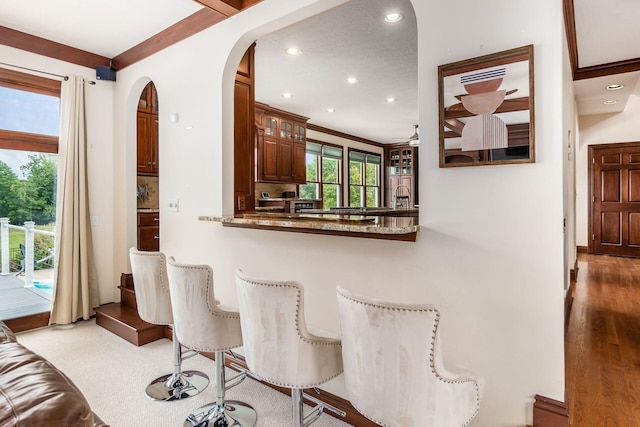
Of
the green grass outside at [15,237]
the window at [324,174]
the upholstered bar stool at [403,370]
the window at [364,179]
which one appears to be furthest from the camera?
the window at [364,179]

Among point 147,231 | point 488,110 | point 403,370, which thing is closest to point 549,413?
point 403,370

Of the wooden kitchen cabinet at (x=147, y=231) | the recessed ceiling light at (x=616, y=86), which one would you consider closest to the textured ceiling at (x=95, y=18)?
the wooden kitchen cabinet at (x=147, y=231)

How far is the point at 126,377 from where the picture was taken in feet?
9.06

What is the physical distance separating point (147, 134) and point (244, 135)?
1936mm

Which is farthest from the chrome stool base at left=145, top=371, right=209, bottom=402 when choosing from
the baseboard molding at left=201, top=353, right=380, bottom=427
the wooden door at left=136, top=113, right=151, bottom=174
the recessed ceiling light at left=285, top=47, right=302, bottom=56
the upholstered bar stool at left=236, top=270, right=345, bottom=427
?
the recessed ceiling light at left=285, top=47, right=302, bottom=56

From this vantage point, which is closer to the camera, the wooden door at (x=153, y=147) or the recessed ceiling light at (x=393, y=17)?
the recessed ceiling light at (x=393, y=17)

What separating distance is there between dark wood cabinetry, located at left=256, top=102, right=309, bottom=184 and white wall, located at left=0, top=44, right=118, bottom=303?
237cm

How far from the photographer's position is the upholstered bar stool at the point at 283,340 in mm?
1562

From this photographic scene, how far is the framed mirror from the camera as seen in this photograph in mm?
1645

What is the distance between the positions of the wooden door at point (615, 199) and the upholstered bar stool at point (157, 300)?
7.92 metres

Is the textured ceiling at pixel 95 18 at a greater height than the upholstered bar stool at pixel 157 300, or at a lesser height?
greater

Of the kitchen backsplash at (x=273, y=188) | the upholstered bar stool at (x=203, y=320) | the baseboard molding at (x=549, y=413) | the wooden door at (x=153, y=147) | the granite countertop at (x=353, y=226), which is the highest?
the wooden door at (x=153, y=147)

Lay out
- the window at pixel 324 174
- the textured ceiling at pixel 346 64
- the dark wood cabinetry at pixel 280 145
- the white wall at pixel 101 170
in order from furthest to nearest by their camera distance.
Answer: the window at pixel 324 174 < the dark wood cabinetry at pixel 280 145 < the white wall at pixel 101 170 < the textured ceiling at pixel 346 64

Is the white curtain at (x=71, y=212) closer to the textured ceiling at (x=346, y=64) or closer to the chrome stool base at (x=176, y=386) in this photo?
the chrome stool base at (x=176, y=386)
